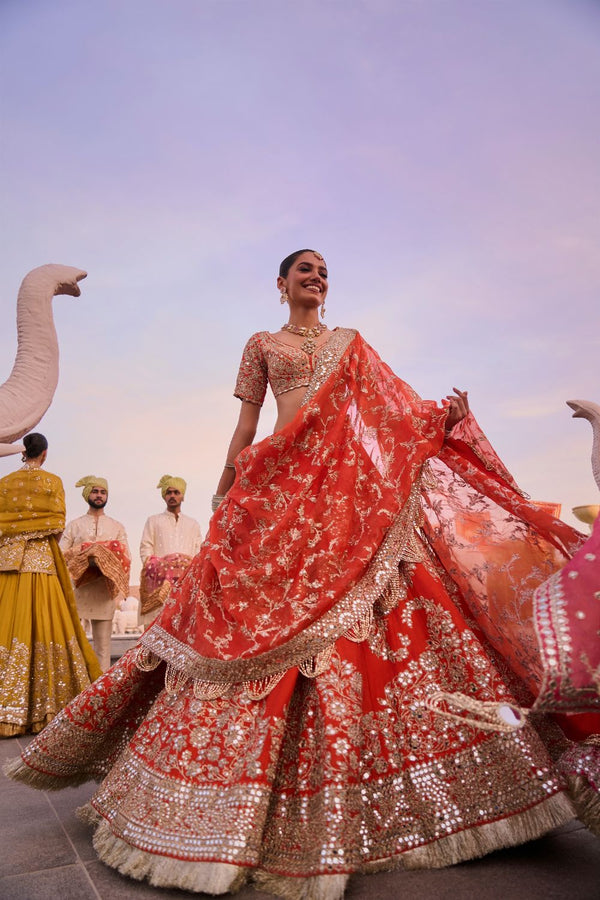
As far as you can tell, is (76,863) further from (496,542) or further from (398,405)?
(398,405)

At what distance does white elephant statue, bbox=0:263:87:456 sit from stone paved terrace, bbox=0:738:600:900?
124 cm

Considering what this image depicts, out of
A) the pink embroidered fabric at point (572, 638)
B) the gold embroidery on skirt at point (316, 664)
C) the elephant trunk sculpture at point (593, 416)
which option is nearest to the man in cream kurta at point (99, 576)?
the gold embroidery on skirt at point (316, 664)

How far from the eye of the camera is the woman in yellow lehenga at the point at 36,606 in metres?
4.22

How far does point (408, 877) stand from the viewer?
1.62 metres

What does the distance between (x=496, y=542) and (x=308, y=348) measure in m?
1.09

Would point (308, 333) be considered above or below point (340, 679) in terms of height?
above

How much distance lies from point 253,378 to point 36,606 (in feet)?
9.12

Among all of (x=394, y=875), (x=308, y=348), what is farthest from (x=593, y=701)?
(x=308, y=348)

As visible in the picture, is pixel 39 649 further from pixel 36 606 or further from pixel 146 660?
pixel 146 660

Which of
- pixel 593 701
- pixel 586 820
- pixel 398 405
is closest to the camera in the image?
pixel 593 701

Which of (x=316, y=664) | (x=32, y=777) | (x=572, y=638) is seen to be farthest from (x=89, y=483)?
(x=572, y=638)

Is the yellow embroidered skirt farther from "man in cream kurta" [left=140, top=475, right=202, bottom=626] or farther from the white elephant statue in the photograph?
the white elephant statue

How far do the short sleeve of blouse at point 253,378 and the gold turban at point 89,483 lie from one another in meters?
4.50

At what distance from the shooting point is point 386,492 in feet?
7.23
